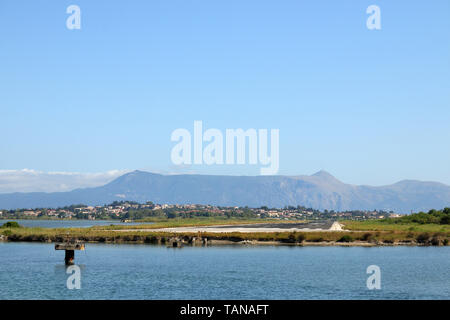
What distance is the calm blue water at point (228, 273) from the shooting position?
48062 mm

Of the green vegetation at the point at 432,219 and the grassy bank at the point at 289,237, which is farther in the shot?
the green vegetation at the point at 432,219

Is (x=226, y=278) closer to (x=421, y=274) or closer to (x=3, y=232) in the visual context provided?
(x=421, y=274)

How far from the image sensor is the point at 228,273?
59719 millimetres

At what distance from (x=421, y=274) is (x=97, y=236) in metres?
62.8

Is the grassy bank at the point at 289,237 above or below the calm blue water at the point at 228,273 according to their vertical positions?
above

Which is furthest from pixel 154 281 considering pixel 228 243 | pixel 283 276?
pixel 228 243

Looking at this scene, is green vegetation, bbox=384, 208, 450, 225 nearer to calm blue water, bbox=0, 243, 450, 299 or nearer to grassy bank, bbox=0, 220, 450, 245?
grassy bank, bbox=0, 220, 450, 245

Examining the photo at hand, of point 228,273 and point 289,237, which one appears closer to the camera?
point 228,273

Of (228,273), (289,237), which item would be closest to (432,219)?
(289,237)

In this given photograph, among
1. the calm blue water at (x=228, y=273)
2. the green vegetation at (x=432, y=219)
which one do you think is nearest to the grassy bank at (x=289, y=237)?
the calm blue water at (x=228, y=273)

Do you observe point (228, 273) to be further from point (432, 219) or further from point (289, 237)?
point (432, 219)

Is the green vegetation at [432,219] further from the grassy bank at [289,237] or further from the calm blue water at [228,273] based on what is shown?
the calm blue water at [228,273]
